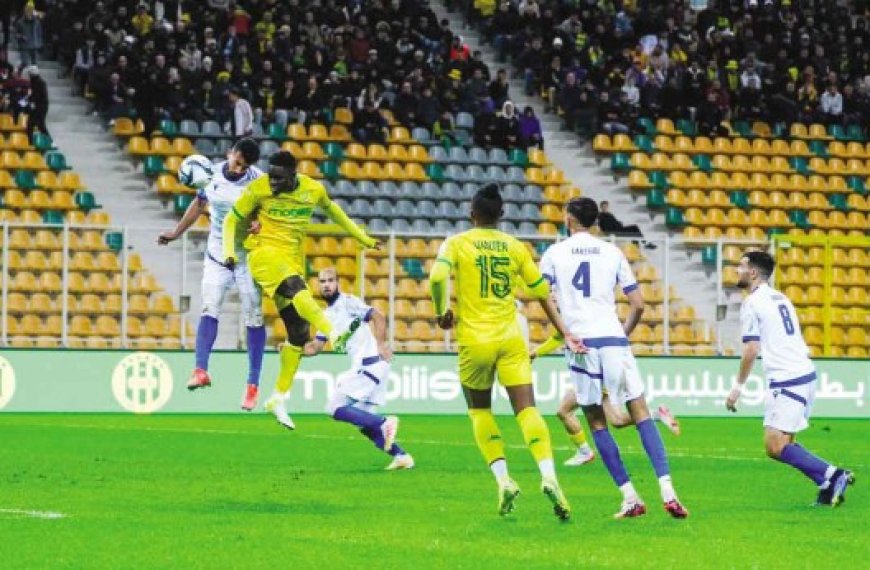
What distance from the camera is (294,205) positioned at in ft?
53.3

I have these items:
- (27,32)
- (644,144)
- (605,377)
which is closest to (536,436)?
(605,377)

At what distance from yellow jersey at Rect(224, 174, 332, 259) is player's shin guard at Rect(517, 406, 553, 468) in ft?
12.9

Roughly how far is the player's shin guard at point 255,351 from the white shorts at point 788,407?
544 centimetres

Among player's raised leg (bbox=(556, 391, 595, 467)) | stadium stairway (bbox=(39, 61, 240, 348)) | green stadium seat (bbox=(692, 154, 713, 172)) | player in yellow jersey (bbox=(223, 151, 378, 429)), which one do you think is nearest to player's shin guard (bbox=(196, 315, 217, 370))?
player in yellow jersey (bbox=(223, 151, 378, 429))

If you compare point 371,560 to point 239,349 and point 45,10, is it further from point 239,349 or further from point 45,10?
point 45,10

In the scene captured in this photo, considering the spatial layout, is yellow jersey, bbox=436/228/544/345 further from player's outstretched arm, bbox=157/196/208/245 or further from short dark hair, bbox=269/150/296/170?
player's outstretched arm, bbox=157/196/208/245

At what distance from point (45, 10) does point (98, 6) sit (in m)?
1.71

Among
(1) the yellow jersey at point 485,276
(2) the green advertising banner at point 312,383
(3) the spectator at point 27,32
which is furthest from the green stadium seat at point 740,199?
(1) the yellow jersey at point 485,276

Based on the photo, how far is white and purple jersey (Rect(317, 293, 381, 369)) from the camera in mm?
18125

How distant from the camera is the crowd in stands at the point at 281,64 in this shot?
33.4 m

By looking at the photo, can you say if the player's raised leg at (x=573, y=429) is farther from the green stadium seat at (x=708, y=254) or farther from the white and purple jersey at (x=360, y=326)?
the green stadium seat at (x=708, y=254)

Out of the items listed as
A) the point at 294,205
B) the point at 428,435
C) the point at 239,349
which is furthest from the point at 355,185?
the point at 294,205

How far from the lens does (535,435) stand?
12.7 meters

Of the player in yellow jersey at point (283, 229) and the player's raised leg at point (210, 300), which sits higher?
the player in yellow jersey at point (283, 229)
